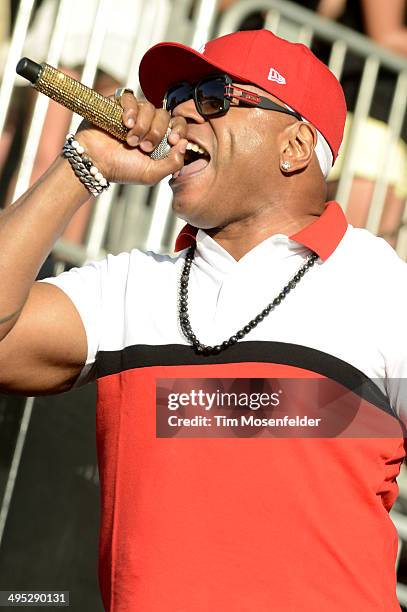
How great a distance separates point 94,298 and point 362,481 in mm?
863

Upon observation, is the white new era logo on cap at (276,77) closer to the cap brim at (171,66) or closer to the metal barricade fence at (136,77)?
the cap brim at (171,66)

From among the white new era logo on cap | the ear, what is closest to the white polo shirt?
the ear

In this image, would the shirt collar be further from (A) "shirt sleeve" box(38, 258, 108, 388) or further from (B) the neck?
(A) "shirt sleeve" box(38, 258, 108, 388)

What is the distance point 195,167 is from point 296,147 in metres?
0.30

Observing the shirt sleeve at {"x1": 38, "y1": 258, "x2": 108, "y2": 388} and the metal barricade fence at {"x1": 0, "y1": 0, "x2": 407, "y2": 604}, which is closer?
the shirt sleeve at {"x1": 38, "y1": 258, "x2": 108, "y2": 388}

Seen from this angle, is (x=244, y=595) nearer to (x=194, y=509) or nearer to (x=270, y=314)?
(x=194, y=509)

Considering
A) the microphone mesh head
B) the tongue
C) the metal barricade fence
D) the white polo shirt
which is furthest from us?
the metal barricade fence

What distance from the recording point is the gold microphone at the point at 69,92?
2770mm

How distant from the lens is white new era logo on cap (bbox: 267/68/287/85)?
3293mm

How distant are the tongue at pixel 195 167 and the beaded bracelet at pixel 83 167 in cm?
25

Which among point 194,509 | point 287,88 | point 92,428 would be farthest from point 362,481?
point 92,428

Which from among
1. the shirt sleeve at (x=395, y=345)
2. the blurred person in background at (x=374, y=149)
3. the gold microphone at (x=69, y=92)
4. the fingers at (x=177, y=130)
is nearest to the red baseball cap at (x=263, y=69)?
the fingers at (x=177, y=130)

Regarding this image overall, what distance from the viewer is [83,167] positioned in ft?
9.96

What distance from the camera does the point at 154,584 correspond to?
275 cm
